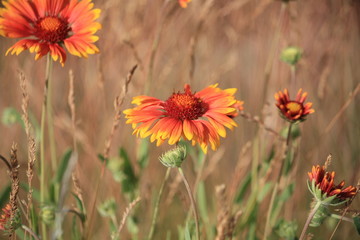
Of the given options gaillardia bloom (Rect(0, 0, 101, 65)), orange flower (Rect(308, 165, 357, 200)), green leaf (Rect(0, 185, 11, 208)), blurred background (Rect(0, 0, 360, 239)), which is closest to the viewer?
orange flower (Rect(308, 165, 357, 200))

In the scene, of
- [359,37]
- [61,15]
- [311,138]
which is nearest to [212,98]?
[61,15]

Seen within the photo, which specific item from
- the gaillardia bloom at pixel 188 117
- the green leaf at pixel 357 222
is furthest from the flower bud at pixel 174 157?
the green leaf at pixel 357 222

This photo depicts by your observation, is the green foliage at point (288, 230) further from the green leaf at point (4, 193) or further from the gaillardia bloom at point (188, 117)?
the green leaf at point (4, 193)

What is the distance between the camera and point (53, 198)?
1.12 meters

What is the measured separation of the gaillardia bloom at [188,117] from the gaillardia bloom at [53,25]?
0.18 m

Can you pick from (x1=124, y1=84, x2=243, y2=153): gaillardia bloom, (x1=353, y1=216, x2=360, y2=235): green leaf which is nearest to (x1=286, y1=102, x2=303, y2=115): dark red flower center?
(x1=124, y1=84, x2=243, y2=153): gaillardia bloom

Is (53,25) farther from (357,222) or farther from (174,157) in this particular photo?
(357,222)

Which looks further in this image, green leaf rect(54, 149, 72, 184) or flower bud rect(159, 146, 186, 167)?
green leaf rect(54, 149, 72, 184)

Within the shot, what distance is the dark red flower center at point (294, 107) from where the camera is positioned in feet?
2.86

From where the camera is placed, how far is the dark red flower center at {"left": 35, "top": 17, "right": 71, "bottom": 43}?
2.89 ft

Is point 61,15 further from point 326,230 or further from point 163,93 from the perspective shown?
point 326,230

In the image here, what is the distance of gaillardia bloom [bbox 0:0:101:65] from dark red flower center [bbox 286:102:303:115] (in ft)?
1.50

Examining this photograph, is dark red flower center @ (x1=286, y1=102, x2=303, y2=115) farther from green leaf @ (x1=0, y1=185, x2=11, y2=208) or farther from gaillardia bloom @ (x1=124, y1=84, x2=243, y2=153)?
green leaf @ (x1=0, y1=185, x2=11, y2=208)

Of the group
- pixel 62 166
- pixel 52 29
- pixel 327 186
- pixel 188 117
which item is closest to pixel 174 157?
pixel 188 117
